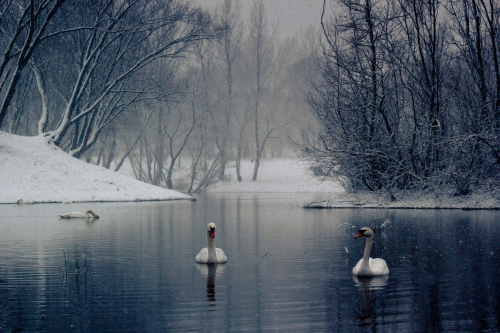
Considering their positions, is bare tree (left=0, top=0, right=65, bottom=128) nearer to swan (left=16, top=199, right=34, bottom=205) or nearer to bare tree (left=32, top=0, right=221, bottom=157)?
bare tree (left=32, top=0, right=221, bottom=157)

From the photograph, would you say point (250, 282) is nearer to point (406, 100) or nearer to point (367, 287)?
point (367, 287)

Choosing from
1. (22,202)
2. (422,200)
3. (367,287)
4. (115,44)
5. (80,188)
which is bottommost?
(367,287)

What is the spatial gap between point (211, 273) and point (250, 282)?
1.07m

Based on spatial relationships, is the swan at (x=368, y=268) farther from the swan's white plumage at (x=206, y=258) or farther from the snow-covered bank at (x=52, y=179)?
the snow-covered bank at (x=52, y=179)

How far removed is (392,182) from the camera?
23.8m

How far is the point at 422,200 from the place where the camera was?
2436 cm

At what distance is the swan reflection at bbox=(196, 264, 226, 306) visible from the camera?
744 centimetres

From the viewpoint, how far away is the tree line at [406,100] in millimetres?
23266

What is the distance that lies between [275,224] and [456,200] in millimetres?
9738

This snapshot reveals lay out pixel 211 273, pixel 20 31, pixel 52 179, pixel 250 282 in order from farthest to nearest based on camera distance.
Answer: pixel 52 179
pixel 20 31
pixel 211 273
pixel 250 282

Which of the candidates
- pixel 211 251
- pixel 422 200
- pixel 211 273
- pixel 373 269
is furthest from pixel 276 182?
pixel 373 269

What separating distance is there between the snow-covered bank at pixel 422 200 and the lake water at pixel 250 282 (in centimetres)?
845

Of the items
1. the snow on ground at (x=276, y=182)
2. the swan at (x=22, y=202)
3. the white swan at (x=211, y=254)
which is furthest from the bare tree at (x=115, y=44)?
the white swan at (x=211, y=254)

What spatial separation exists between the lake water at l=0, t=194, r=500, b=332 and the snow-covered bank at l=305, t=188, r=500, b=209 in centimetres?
845
